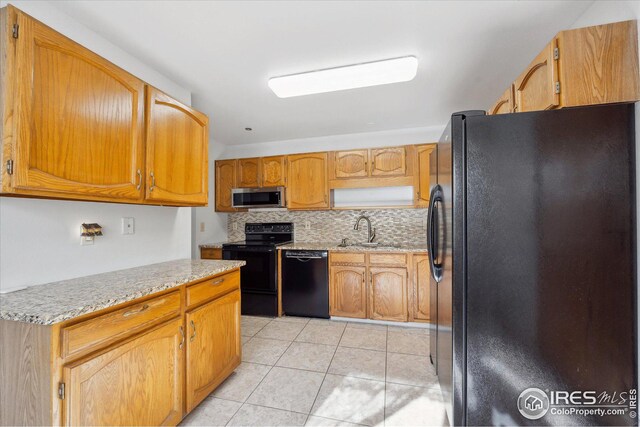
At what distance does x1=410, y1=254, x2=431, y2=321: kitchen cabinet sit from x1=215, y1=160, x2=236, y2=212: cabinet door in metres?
2.49

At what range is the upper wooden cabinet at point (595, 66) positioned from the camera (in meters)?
1.15

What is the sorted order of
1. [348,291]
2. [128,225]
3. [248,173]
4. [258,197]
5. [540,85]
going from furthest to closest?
[248,173] < [258,197] < [348,291] < [128,225] < [540,85]

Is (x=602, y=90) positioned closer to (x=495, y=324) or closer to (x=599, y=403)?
(x=495, y=324)

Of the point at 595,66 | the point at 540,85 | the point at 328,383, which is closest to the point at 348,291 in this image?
the point at 328,383

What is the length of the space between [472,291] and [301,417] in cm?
121

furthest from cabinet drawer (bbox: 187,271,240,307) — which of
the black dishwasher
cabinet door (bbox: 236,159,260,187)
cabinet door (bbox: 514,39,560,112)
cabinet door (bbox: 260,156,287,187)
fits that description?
cabinet door (bbox: 514,39,560,112)

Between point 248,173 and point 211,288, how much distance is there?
2283mm

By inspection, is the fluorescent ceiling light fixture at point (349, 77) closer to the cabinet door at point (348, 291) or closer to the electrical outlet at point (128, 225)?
the electrical outlet at point (128, 225)

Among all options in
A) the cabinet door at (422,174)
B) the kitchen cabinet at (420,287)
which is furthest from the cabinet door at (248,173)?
the kitchen cabinet at (420,287)

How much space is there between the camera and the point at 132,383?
121 cm

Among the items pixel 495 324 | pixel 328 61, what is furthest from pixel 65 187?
pixel 495 324

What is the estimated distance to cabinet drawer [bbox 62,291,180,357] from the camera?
3.23 feet

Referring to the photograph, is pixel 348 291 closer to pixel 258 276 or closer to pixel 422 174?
pixel 258 276

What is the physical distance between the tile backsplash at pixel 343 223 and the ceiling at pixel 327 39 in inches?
54.7
